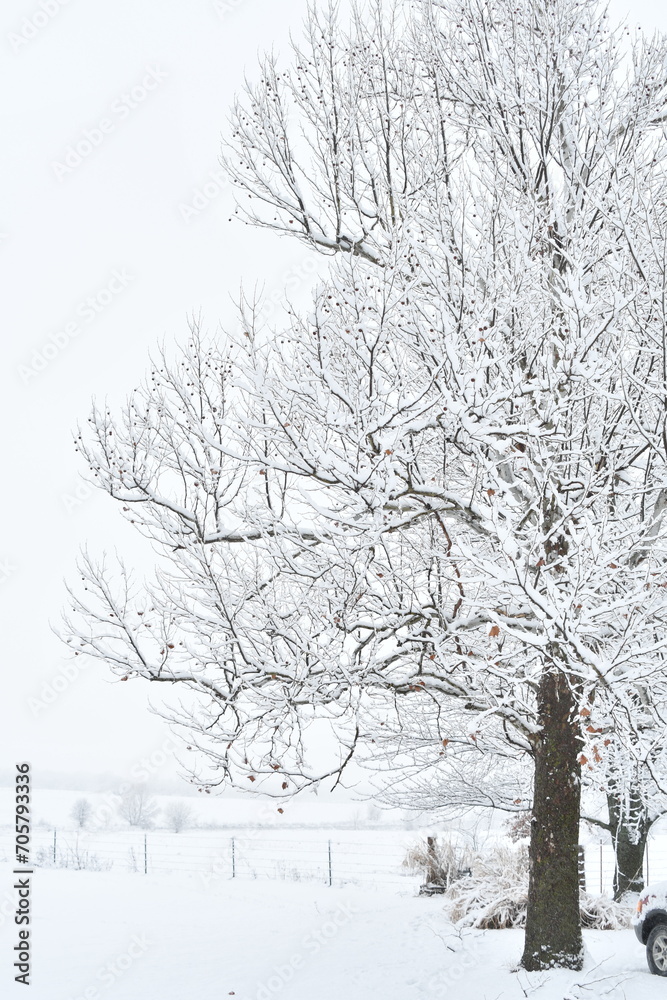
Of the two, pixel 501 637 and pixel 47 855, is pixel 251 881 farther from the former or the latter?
pixel 501 637

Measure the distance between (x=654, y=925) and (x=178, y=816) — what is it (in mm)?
30357

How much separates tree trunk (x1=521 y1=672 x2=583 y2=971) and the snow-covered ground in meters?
0.21

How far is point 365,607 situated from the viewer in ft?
21.4

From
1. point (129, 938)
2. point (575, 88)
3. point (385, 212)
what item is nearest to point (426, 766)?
point (129, 938)

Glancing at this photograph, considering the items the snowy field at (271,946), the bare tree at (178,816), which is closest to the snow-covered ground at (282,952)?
the snowy field at (271,946)

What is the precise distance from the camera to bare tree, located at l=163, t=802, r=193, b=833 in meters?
35.1

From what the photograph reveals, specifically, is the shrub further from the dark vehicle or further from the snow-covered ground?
the dark vehicle

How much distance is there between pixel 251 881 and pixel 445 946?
7.64 metres

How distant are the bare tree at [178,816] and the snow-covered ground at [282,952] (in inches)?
892

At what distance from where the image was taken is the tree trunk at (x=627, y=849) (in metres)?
12.9

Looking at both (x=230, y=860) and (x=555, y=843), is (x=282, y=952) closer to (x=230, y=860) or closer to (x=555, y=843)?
(x=555, y=843)

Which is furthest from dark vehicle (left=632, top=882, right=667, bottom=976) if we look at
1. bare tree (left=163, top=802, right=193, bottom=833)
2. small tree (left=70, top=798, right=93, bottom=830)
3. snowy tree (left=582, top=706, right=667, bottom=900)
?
small tree (left=70, top=798, right=93, bottom=830)

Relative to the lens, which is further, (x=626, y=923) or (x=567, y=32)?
(x=626, y=923)

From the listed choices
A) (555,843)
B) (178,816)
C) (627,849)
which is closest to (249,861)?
(627,849)
